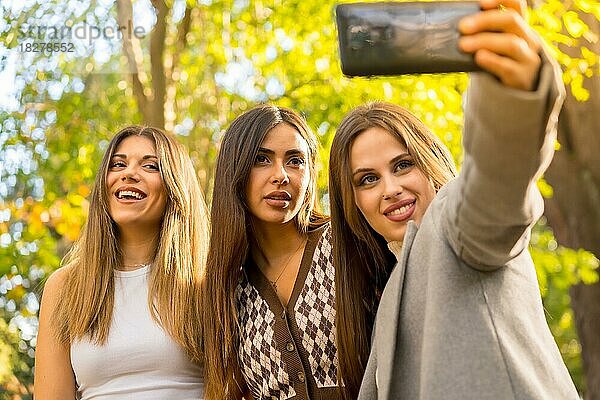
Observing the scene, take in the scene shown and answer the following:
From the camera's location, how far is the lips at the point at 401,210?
2287mm

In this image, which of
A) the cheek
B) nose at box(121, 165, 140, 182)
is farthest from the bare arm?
the cheek

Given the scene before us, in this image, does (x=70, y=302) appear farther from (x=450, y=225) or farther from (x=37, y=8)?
(x=37, y=8)

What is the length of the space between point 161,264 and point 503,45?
2238mm

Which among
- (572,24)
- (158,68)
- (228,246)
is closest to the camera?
(228,246)

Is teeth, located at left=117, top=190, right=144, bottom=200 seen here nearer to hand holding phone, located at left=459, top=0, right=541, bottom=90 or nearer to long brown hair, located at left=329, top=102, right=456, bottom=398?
long brown hair, located at left=329, top=102, right=456, bottom=398

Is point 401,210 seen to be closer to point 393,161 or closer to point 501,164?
point 393,161

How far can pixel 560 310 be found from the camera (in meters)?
17.2

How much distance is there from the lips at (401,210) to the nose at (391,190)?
24 mm

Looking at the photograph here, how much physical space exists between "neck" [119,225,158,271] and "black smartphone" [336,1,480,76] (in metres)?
2.22

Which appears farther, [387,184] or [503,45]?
[387,184]

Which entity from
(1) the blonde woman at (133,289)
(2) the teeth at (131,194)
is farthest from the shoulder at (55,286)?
(2) the teeth at (131,194)

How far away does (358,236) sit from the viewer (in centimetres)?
248

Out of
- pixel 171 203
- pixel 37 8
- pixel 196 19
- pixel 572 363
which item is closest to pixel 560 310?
pixel 572 363

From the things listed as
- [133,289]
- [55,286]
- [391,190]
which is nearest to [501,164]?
[391,190]
